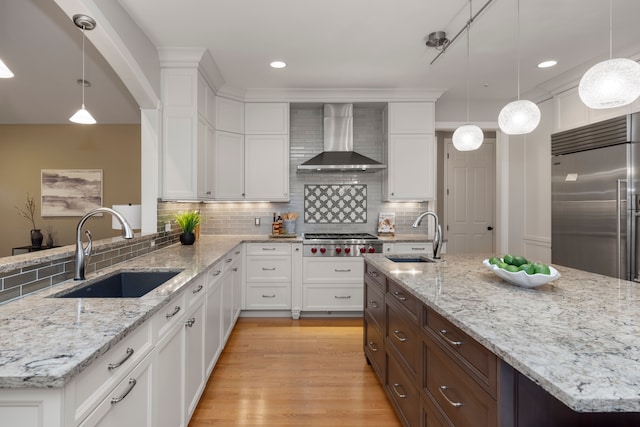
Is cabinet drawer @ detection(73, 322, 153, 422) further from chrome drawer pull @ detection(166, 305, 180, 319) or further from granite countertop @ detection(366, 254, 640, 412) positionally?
granite countertop @ detection(366, 254, 640, 412)

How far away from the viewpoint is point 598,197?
308 cm

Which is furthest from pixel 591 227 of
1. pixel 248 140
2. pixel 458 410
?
pixel 248 140

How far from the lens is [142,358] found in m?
1.29

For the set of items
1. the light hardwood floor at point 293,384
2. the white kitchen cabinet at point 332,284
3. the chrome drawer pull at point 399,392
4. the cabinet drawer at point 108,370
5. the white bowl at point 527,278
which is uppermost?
the white bowl at point 527,278

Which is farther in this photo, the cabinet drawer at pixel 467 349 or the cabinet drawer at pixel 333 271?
the cabinet drawer at pixel 333 271

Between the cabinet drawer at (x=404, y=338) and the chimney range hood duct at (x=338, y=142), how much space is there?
2334 mm

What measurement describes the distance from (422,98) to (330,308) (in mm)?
2763

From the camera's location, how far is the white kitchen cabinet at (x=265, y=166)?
4.10 meters

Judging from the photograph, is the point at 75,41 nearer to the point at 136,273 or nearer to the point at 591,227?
the point at 136,273

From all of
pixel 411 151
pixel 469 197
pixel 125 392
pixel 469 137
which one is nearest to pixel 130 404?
pixel 125 392

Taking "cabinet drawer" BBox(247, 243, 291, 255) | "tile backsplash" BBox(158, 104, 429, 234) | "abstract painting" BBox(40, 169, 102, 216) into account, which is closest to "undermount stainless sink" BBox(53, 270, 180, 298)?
"cabinet drawer" BBox(247, 243, 291, 255)

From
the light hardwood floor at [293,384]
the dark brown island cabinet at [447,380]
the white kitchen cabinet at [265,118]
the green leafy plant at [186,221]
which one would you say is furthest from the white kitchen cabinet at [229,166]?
the dark brown island cabinet at [447,380]

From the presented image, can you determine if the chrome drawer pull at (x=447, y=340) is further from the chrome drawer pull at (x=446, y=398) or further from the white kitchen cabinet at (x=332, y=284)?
the white kitchen cabinet at (x=332, y=284)

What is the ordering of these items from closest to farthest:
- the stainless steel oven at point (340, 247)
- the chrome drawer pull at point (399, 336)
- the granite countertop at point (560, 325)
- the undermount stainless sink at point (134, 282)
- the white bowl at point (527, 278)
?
1. the granite countertop at point (560, 325)
2. the white bowl at point (527, 278)
3. the chrome drawer pull at point (399, 336)
4. the undermount stainless sink at point (134, 282)
5. the stainless steel oven at point (340, 247)
